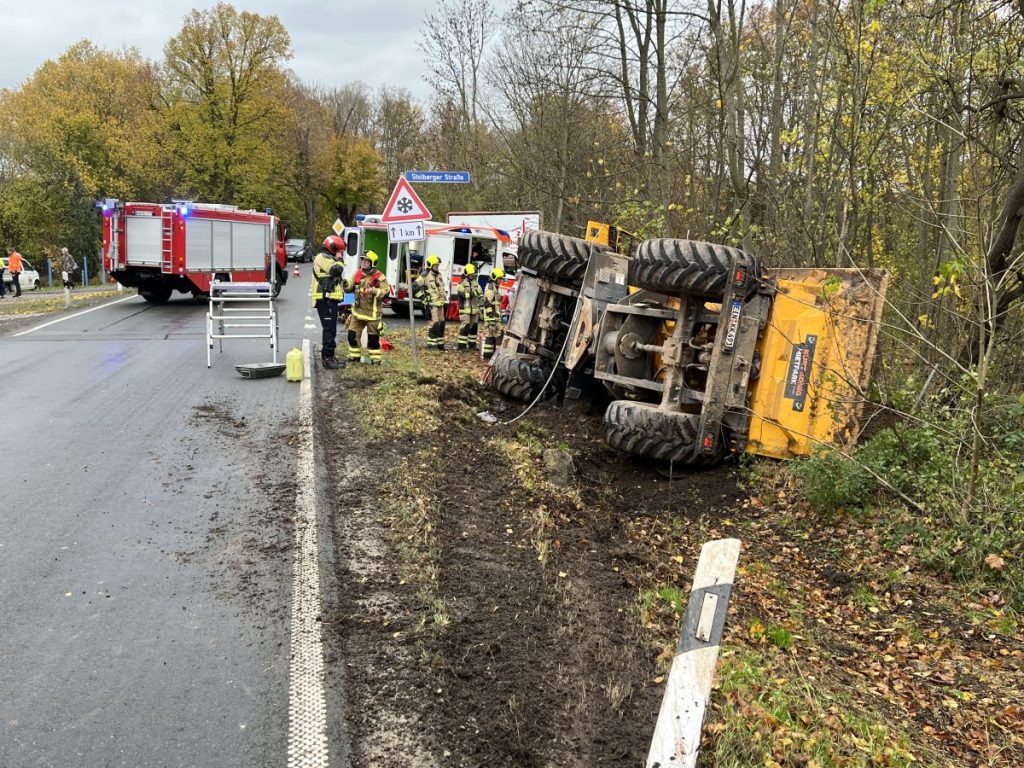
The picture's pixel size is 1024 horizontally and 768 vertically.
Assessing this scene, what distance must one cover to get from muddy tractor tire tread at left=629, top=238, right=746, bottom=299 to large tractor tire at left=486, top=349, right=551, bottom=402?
246cm

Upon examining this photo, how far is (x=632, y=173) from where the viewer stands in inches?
693

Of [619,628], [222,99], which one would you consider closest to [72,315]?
[619,628]

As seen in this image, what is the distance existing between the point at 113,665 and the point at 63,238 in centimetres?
4129

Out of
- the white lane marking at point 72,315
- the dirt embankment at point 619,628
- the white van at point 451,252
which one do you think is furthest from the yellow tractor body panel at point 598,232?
the white lane marking at point 72,315

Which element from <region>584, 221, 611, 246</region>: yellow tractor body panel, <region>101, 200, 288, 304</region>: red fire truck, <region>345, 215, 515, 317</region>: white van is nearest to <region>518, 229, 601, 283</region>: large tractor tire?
<region>584, 221, 611, 246</region>: yellow tractor body panel

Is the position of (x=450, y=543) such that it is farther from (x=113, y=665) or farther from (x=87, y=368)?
(x=87, y=368)

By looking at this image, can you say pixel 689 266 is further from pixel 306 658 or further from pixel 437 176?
pixel 437 176

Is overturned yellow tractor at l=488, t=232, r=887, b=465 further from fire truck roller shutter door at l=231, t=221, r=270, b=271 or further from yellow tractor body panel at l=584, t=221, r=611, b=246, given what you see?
fire truck roller shutter door at l=231, t=221, r=270, b=271

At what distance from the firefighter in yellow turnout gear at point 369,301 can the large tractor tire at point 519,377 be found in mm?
2904

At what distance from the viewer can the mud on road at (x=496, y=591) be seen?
298 cm

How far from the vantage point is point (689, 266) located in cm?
634

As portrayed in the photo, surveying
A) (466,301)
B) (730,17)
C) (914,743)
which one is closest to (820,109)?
(730,17)

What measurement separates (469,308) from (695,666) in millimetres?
11422

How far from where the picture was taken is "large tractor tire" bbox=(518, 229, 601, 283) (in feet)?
27.8
